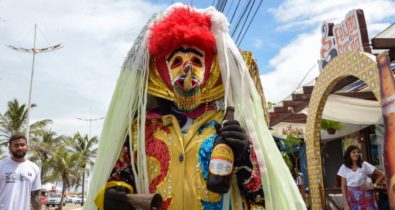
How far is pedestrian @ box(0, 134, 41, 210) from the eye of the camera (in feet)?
13.3

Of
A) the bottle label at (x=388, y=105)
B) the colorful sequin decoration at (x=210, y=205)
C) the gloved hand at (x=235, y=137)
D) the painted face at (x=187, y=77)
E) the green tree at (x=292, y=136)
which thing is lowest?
the colorful sequin decoration at (x=210, y=205)

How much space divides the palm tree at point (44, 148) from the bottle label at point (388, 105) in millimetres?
29253

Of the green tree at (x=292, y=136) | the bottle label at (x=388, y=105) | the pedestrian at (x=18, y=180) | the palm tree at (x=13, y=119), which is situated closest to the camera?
the bottle label at (x=388, y=105)

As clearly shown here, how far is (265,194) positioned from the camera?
1.71 meters

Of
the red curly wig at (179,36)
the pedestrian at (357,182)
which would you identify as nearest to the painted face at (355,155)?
the pedestrian at (357,182)

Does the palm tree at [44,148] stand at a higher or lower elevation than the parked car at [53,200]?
higher

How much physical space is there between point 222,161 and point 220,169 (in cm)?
3

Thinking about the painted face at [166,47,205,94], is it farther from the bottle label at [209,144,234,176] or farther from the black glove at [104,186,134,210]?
the black glove at [104,186,134,210]

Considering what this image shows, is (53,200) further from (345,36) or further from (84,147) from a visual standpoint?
(345,36)

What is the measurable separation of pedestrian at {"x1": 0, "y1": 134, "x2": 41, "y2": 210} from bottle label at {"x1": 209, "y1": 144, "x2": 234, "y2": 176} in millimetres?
3141

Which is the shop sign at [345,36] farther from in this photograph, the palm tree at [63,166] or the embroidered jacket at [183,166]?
the palm tree at [63,166]

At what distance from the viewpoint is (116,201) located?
1676 millimetres

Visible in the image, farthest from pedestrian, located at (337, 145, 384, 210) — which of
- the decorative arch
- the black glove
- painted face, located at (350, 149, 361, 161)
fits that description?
the black glove

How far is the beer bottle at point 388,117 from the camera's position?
3727mm
